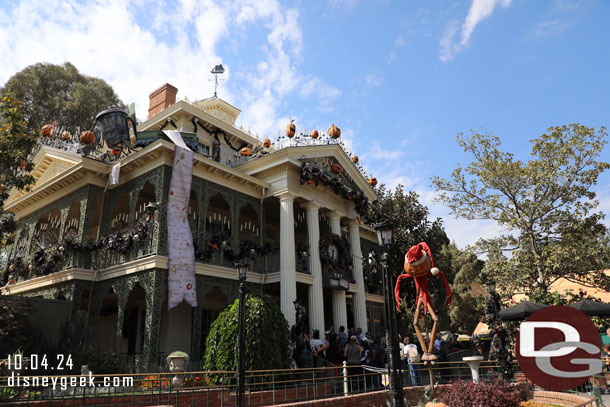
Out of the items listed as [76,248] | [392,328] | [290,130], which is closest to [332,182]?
[290,130]

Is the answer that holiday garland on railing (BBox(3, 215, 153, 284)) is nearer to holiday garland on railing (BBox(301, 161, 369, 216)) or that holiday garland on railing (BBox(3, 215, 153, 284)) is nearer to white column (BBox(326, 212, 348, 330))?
holiday garland on railing (BBox(301, 161, 369, 216))

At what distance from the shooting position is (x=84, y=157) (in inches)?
677

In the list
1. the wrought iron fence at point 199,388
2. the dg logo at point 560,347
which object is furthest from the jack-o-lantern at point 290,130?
the dg logo at point 560,347

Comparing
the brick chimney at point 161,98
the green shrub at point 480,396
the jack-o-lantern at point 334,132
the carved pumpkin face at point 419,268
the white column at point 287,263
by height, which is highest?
the brick chimney at point 161,98

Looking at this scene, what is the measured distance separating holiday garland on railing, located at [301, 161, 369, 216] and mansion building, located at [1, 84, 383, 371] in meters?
0.07

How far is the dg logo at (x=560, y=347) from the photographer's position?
5.74 meters

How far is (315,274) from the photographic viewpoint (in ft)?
62.7

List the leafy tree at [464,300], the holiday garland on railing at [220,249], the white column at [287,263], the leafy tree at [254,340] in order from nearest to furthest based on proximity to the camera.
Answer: the leafy tree at [254,340] → the holiday garland on railing at [220,249] → the white column at [287,263] → the leafy tree at [464,300]

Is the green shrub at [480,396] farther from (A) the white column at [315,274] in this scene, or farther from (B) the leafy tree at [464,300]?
(B) the leafy tree at [464,300]

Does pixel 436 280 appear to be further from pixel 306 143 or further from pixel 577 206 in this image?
pixel 306 143

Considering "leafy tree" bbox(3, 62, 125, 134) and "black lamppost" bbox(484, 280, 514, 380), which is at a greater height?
"leafy tree" bbox(3, 62, 125, 134)

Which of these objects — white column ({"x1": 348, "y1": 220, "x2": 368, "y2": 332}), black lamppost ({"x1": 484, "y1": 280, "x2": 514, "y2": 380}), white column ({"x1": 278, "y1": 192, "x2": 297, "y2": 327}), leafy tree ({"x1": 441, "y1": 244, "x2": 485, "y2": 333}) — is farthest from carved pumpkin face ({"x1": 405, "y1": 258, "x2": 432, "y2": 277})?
leafy tree ({"x1": 441, "y1": 244, "x2": 485, "y2": 333})

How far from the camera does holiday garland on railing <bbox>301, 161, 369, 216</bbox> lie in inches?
748

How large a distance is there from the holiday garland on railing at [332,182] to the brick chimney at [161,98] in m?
11.0
